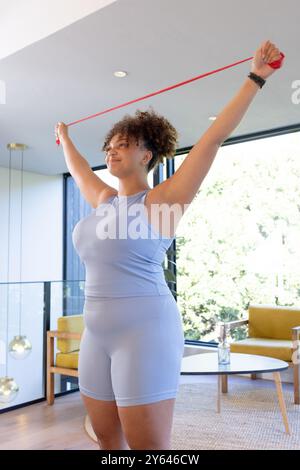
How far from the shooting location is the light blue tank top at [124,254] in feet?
3.21

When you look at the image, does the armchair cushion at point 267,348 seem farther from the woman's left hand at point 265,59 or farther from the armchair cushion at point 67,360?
the woman's left hand at point 265,59

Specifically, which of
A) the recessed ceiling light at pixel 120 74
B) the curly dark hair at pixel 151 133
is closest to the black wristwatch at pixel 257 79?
the curly dark hair at pixel 151 133

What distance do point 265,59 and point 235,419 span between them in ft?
9.04

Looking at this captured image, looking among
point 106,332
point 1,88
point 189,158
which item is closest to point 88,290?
point 106,332

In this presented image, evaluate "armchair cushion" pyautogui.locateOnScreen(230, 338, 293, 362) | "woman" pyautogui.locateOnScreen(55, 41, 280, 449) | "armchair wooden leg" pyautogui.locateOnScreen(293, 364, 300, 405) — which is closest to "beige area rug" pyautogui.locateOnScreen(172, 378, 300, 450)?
"armchair wooden leg" pyautogui.locateOnScreen(293, 364, 300, 405)

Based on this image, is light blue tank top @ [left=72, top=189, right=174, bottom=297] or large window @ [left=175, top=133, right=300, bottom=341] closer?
light blue tank top @ [left=72, top=189, right=174, bottom=297]

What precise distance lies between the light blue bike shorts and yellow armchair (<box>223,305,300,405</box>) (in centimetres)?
279

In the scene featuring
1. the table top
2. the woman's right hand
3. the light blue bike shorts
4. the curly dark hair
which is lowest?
the table top

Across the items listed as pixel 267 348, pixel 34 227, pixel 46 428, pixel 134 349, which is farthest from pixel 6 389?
pixel 34 227

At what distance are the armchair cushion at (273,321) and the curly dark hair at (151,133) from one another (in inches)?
122

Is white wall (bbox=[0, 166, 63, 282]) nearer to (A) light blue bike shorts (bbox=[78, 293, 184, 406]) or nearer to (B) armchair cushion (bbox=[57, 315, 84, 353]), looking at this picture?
(B) armchair cushion (bbox=[57, 315, 84, 353])

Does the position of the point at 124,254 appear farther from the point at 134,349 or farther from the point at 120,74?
the point at 120,74

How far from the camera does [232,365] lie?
306 cm

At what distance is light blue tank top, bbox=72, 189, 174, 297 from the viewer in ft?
3.21
